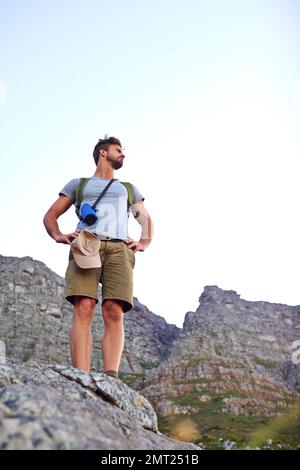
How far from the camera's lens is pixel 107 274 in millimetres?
5445

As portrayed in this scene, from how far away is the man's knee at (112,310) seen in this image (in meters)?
5.24

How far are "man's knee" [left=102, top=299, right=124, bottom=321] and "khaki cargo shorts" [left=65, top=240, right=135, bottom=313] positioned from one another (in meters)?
0.07

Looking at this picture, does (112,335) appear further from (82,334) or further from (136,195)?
(136,195)

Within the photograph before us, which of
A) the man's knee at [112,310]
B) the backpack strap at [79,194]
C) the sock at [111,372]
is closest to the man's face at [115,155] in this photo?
the backpack strap at [79,194]

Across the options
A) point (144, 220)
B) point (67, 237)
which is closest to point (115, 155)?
point (144, 220)

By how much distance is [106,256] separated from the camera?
5.55 metres

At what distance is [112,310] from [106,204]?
1.47 metres

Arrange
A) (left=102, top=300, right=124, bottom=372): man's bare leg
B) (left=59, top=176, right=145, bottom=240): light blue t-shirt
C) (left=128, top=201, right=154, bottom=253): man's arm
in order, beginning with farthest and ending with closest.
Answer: (left=128, top=201, right=154, bottom=253): man's arm → (left=59, top=176, right=145, bottom=240): light blue t-shirt → (left=102, top=300, right=124, bottom=372): man's bare leg

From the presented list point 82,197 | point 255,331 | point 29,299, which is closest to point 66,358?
point 29,299

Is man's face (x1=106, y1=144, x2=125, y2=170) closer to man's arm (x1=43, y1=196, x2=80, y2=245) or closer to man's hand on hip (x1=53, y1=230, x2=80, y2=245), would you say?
man's arm (x1=43, y1=196, x2=80, y2=245)

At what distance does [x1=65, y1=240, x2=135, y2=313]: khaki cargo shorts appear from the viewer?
5.20m

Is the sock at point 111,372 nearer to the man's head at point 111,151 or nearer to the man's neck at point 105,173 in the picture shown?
the man's neck at point 105,173

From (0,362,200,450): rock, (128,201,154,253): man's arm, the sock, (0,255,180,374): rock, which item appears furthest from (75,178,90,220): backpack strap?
(0,255,180,374): rock

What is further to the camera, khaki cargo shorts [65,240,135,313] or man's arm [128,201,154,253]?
man's arm [128,201,154,253]
